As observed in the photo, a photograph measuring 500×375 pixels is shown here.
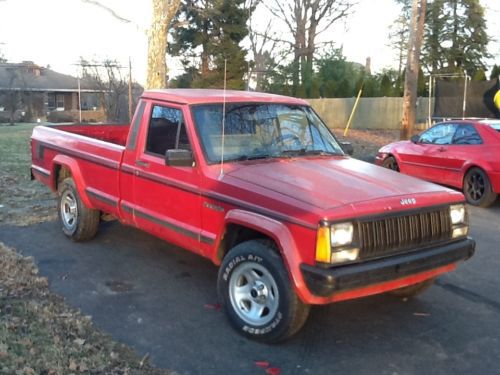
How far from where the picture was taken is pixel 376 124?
2742cm

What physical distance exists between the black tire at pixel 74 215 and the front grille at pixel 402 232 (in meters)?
3.70

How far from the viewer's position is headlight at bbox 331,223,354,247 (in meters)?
3.79

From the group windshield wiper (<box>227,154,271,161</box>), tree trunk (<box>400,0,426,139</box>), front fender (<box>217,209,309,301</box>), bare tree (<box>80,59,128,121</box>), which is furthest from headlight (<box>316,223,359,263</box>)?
bare tree (<box>80,59,128,121</box>)

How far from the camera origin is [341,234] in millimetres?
3828

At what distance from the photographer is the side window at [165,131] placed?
5.11 metres

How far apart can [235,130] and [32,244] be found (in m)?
3.15

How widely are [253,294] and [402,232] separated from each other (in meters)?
1.24

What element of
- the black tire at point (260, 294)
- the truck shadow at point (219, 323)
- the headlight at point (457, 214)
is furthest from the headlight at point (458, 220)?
the black tire at point (260, 294)

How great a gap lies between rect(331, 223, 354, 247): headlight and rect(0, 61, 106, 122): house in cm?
2205

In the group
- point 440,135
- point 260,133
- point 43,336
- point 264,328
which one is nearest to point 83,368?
point 43,336

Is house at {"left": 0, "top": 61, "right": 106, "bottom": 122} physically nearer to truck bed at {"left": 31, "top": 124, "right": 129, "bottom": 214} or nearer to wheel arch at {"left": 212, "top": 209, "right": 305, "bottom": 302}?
truck bed at {"left": 31, "top": 124, "right": 129, "bottom": 214}

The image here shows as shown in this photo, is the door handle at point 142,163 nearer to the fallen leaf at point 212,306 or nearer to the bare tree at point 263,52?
the fallen leaf at point 212,306

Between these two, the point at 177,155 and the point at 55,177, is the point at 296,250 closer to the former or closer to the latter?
the point at 177,155

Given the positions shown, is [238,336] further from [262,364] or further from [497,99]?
[497,99]
